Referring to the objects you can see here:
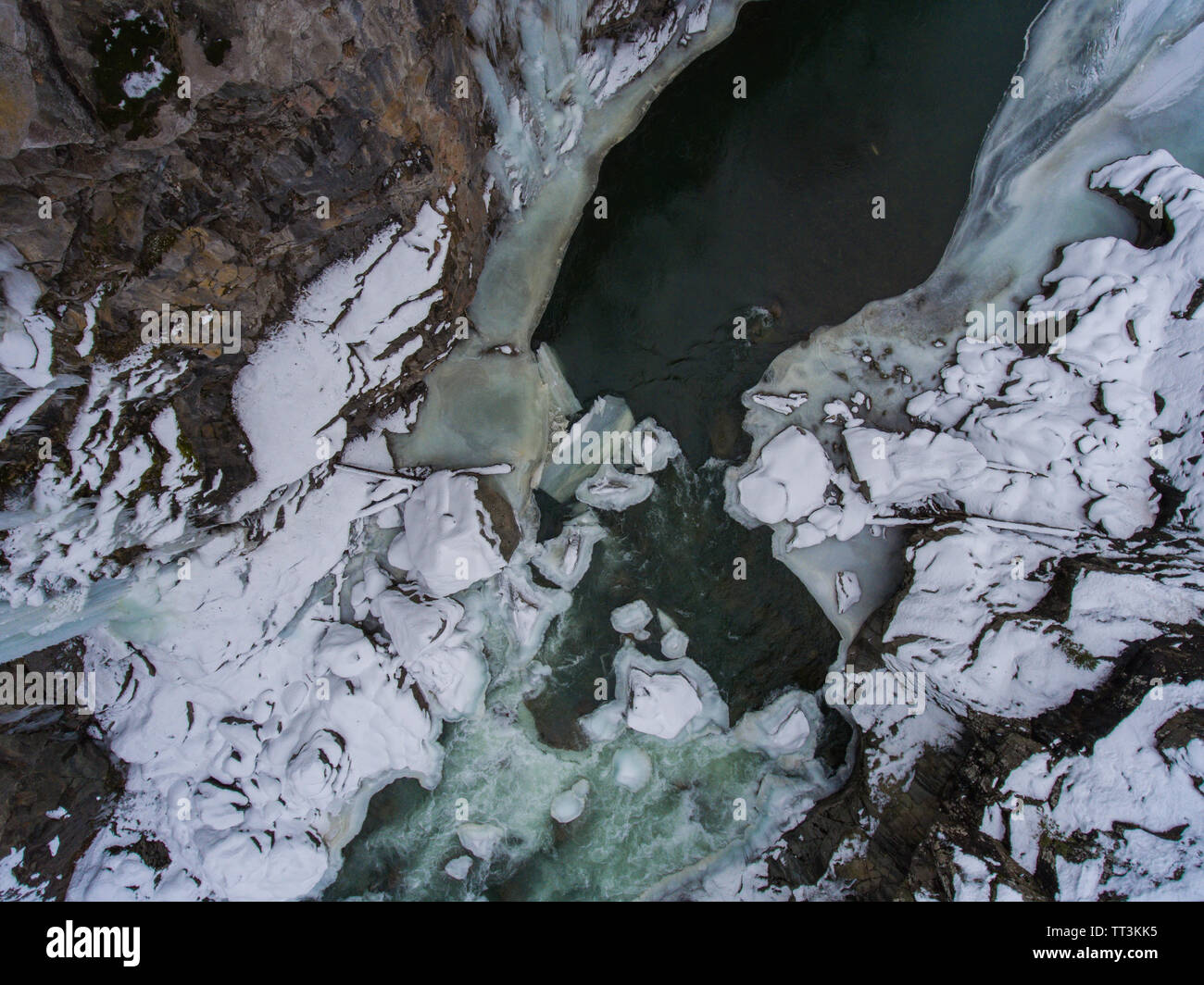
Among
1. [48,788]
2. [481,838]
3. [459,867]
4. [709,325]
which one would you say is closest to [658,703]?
[481,838]

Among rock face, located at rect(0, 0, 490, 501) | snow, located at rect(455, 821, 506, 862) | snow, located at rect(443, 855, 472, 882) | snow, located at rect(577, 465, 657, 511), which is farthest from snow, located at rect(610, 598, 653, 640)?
rock face, located at rect(0, 0, 490, 501)

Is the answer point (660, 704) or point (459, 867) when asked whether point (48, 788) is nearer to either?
point (459, 867)

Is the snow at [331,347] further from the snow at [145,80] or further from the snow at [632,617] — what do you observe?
the snow at [632,617]

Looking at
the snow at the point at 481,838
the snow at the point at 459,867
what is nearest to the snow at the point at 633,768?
the snow at the point at 481,838

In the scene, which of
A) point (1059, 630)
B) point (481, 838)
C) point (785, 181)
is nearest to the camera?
point (1059, 630)

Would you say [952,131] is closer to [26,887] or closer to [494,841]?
[494,841]

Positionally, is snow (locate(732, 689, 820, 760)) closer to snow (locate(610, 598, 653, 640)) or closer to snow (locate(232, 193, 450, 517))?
snow (locate(610, 598, 653, 640))

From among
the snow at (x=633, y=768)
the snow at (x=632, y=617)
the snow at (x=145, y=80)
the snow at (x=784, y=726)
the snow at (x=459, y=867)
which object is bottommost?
the snow at (x=459, y=867)

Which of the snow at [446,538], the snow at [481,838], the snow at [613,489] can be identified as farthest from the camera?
the snow at [481,838]

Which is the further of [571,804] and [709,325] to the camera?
[571,804]
